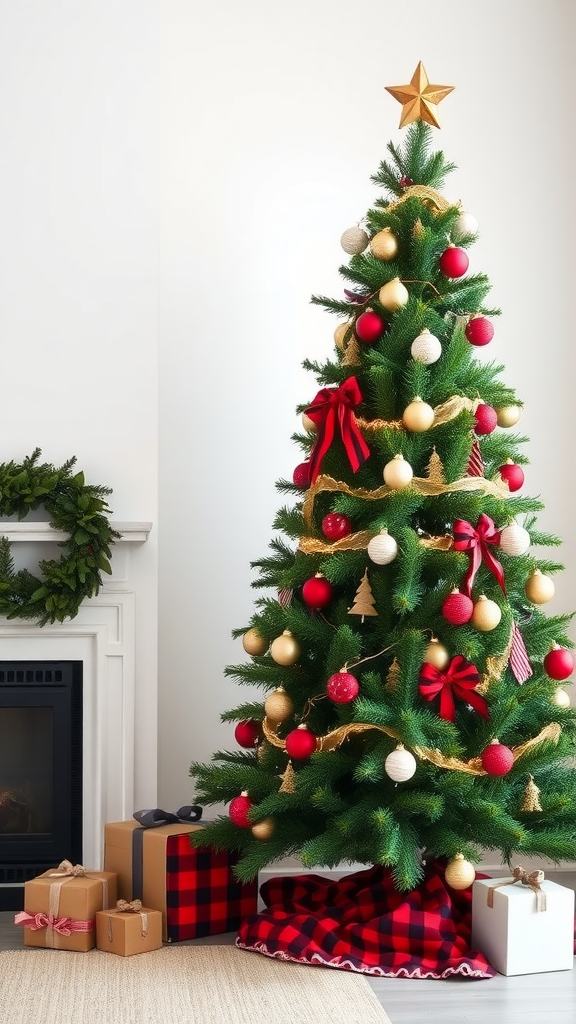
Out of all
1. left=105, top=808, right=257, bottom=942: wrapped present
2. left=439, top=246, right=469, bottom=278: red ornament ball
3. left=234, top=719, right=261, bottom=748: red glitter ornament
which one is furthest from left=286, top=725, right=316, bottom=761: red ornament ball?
left=439, top=246, right=469, bottom=278: red ornament ball

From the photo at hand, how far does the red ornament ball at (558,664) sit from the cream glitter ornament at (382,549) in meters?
0.50

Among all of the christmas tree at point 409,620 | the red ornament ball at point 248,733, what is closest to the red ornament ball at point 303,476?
the christmas tree at point 409,620

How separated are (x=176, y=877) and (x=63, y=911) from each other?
0.28 metres

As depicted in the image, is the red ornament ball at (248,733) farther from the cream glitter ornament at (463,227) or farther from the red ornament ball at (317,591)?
the cream glitter ornament at (463,227)

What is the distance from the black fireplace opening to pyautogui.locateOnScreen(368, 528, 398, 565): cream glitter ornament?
1.07 m

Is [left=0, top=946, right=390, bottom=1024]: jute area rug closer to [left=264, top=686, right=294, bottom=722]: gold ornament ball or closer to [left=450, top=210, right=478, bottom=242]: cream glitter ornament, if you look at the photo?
[left=264, top=686, right=294, bottom=722]: gold ornament ball

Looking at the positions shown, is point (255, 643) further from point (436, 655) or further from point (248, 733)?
point (436, 655)

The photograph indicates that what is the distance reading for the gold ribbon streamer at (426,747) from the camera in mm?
2469

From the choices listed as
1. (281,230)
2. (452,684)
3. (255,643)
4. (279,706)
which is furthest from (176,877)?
(281,230)

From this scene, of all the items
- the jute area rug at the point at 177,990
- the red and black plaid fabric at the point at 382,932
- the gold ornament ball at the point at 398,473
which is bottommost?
the jute area rug at the point at 177,990

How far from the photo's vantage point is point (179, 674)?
3.57m

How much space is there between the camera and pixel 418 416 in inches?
100.0

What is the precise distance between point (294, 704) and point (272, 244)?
1682 millimetres

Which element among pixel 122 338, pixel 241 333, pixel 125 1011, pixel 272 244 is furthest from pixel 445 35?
pixel 125 1011
